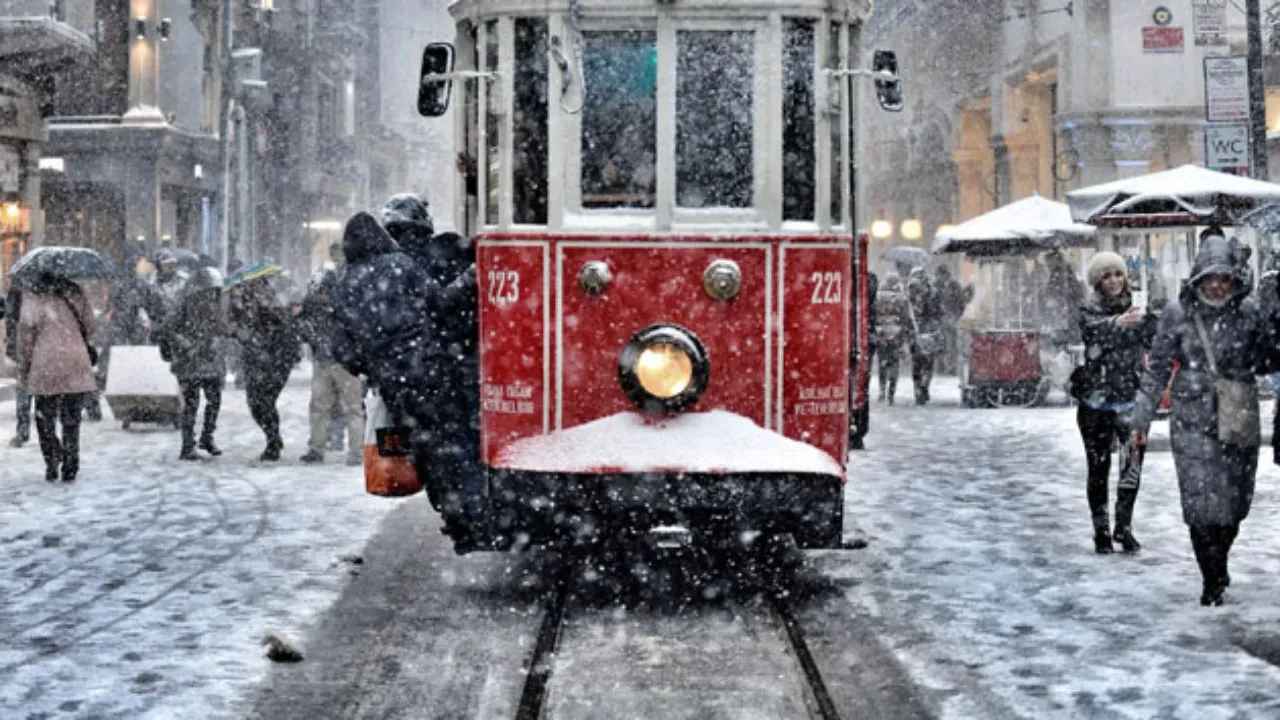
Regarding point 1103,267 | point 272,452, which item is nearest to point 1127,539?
point 1103,267

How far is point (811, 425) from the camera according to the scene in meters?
8.88

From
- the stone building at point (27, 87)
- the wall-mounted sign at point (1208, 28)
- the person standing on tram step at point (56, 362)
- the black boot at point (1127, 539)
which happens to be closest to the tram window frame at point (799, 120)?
the black boot at point (1127, 539)

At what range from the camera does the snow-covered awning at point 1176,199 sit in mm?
18781

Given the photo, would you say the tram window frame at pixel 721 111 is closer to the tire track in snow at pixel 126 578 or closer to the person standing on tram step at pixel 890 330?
the tire track in snow at pixel 126 578

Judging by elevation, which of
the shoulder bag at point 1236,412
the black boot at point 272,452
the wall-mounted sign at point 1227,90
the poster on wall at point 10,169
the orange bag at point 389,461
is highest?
the poster on wall at point 10,169

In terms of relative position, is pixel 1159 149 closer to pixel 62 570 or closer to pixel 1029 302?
pixel 1029 302

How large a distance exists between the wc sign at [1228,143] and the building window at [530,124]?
403 inches

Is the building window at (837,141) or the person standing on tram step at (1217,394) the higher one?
the building window at (837,141)

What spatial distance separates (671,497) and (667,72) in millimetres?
2036

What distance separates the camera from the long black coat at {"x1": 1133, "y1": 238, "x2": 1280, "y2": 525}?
8.42 metres

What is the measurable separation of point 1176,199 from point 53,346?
1109cm

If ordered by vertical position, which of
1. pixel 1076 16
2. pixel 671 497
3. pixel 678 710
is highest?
pixel 1076 16

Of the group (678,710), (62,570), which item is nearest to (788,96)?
(678,710)

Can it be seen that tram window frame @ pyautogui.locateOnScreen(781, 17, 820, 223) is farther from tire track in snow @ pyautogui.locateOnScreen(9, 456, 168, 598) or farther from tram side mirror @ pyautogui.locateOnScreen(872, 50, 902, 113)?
tire track in snow @ pyautogui.locateOnScreen(9, 456, 168, 598)
